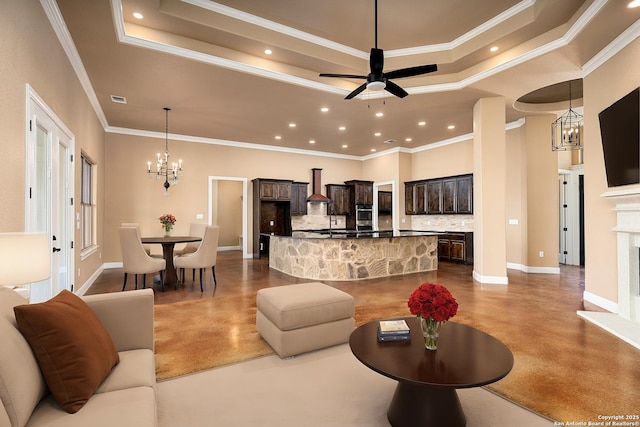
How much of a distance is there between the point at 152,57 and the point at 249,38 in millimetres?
1267

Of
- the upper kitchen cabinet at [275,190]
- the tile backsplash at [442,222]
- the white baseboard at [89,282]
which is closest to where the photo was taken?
the white baseboard at [89,282]

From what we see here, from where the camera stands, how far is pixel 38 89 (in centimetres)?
288

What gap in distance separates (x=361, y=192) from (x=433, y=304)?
8680mm

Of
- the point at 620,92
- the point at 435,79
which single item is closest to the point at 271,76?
the point at 435,79

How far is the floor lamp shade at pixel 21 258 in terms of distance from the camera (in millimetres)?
1564

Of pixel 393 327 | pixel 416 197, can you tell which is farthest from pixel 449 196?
pixel 393 327

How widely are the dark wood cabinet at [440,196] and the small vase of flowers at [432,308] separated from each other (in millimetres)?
6755

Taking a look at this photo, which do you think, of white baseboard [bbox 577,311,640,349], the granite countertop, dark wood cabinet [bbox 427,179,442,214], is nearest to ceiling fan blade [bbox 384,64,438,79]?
the granite countertop

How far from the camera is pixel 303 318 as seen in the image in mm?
2691

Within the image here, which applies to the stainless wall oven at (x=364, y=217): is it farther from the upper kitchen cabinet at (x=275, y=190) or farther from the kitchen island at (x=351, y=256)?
the kitchen island at (x=351, y=256)

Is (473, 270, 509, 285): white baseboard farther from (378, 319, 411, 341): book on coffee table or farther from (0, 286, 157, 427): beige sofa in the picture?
(0, 286, 157, 427): beige sofa

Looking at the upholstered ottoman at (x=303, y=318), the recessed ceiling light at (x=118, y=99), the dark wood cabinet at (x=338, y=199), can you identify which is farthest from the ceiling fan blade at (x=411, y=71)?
the dark wood cabinet at (x=338, y=199)

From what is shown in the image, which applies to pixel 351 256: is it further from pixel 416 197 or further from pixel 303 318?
pixel 416 197

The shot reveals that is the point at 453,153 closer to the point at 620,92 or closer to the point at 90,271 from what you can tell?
the point at 620,92
